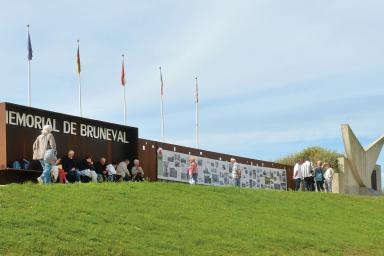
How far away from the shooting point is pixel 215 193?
21938mm

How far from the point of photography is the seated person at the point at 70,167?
75.5 ft

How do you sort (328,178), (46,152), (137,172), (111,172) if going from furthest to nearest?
(328,178) → (137,172) → (111,172) → (46,152)

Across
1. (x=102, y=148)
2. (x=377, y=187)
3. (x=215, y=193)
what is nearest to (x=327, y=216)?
(x=215, y=193)

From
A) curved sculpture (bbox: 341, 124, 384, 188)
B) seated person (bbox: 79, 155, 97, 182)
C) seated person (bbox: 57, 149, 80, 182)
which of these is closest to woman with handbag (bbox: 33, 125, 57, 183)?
seated person (bbox: 57, 149, 80, 182)

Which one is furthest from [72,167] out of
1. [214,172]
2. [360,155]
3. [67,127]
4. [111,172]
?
[360,155]

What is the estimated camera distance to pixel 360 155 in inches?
1642

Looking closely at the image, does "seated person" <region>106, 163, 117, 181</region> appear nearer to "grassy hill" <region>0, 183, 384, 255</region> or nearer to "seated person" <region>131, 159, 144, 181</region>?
"seated person" <region>131, 159, 144, 181</region>

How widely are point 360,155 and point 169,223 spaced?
27719 millimetres

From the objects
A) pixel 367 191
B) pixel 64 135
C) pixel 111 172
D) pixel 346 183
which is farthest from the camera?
pixel 367 191

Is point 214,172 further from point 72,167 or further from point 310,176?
point 72,167

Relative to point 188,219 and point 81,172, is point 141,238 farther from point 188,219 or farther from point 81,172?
point 81,172

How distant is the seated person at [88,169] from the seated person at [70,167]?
491 millimetres

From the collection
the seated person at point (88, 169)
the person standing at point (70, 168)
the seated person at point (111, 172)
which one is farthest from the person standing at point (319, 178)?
the person standing at point (70, 168)

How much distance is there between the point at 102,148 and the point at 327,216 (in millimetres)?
8971
